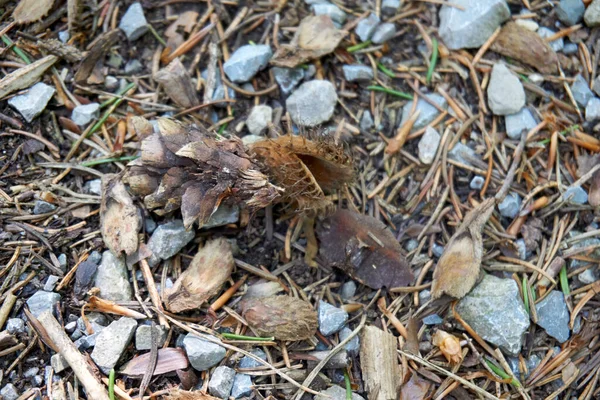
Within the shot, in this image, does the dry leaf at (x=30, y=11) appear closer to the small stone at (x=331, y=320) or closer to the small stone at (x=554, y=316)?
the small stone at (x=331, y=320)

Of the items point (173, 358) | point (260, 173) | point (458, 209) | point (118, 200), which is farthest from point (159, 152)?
point (458, 209)

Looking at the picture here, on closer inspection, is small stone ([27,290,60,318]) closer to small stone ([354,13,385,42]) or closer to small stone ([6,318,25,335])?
small stone ([6,318,25,335])

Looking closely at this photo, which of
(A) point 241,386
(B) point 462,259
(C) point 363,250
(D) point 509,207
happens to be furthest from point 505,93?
(A) point 241,386

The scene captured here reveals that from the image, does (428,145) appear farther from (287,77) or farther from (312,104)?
(287,77)

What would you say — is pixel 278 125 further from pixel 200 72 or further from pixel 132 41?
pixel 132 41

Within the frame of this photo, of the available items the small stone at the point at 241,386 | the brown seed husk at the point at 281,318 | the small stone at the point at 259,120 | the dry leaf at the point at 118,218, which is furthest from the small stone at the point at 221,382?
the small stone at the point at 259,120
